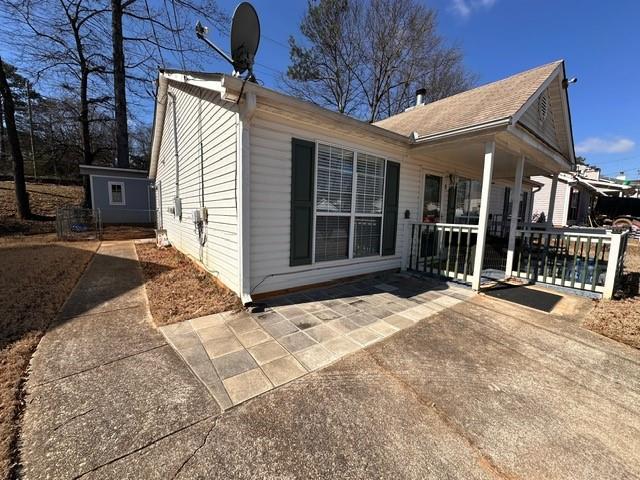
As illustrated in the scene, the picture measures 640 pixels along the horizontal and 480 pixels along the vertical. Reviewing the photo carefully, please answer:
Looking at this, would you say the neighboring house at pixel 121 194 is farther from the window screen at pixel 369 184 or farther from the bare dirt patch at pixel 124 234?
the window screen at pixel 369 184

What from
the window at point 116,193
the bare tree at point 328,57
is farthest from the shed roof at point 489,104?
the window at point 116,193

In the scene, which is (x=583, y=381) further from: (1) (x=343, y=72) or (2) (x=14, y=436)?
(1) (x=343, y=72)

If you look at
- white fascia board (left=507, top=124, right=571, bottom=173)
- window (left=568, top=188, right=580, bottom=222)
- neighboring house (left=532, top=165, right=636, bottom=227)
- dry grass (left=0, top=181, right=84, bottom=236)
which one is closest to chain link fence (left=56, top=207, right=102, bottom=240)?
dry grass (left=0, top=181, right=84, bottom=236)

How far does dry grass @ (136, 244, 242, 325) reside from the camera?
11.5ft

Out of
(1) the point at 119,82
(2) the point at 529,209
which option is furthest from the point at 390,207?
(1) the point at 119,82

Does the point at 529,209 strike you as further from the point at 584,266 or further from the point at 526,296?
the point at 526,296

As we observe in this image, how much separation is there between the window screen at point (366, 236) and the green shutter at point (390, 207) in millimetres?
160

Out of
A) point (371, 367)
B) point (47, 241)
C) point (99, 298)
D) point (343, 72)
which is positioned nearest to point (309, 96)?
point (343, 72)

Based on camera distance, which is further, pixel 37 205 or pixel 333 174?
pixel 37 205

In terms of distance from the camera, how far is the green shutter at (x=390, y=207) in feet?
17.6

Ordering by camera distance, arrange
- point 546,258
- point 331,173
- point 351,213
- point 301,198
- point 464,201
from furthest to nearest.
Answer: point 464,201
point 546,258
point 351,213
point 331,173
point 301,198

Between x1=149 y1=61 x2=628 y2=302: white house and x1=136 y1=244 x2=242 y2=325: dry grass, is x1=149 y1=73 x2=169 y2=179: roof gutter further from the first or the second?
x1=136 y1=244 x2=242 y2=325: dry grass

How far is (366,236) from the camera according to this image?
5.22m

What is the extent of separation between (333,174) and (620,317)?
4.50m
